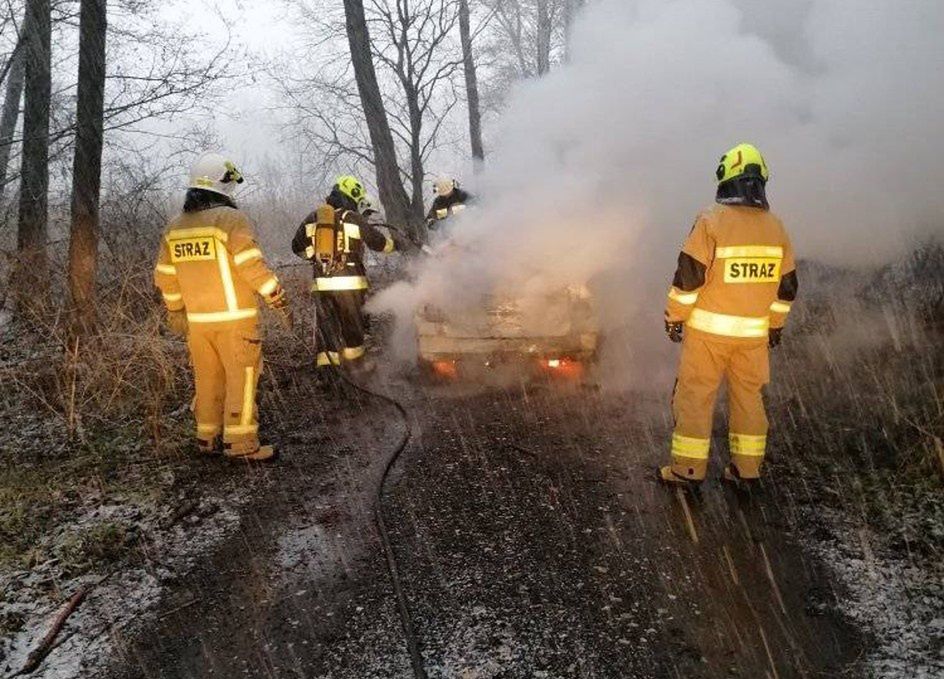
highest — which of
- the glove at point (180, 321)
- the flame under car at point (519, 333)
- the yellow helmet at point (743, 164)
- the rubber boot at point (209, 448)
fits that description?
the yellow helmet at point (743, 164)

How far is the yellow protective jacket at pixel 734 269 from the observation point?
12.1 feet

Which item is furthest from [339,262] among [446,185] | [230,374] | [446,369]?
[446,185]

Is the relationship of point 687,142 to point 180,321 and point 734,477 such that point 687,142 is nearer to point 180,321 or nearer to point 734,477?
point 734,477

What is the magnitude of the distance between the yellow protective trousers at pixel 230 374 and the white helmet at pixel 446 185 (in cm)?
599

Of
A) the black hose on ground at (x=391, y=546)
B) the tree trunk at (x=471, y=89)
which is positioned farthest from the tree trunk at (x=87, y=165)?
the tree trunk at (x=471, y=89)

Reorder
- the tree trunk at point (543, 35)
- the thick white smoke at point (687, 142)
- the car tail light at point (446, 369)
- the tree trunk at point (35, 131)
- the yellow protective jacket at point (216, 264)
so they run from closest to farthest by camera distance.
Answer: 1. the yellow protective jacket at point (216, 264)
2. the thick white smoke at point (687, 142)
3. the car tail light at point (446, 369)
4. the tree trunk at point (35, 131)
5. the tree trunk at point (543, 35)

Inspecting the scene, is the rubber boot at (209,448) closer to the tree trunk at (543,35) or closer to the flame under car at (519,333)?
the flame under car at (519,333)

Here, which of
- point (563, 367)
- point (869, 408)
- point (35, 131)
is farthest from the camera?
point (35, 131)

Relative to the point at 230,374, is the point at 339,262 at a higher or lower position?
higher

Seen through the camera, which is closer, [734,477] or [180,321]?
[734,477]

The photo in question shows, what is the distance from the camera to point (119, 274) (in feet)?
24.7

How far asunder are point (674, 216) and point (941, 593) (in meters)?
4.94

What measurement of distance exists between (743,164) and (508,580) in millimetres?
2681

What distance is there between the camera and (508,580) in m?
3.03
